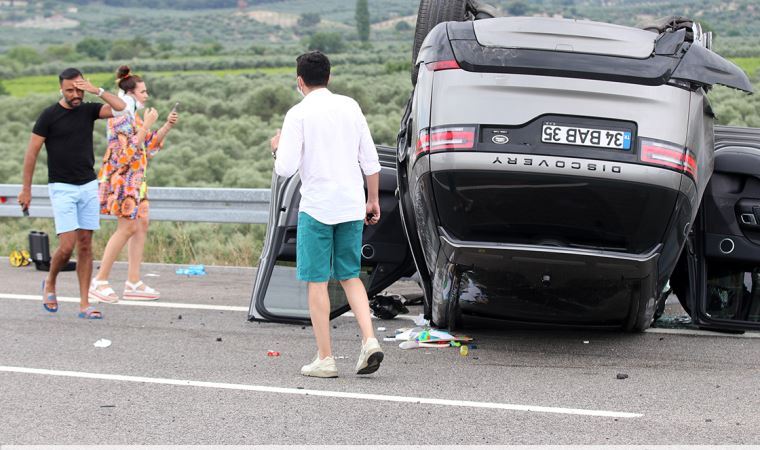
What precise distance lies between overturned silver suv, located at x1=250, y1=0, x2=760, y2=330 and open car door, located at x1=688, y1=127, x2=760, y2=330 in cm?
56

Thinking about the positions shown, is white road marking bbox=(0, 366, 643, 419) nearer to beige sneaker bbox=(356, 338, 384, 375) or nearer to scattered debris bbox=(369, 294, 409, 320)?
beige sneaker bbox=(356, 338, 384, 375)

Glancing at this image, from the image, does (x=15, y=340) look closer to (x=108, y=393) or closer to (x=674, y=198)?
(x=108, y=393)

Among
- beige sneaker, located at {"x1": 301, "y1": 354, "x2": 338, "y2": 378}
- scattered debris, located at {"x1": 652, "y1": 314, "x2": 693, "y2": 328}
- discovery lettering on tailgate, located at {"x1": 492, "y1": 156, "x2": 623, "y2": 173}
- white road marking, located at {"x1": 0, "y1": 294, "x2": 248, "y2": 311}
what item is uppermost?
discovery lettering on tailgate, located at {"x1": 492, "y1": 156, "x2": 623, "y2": 173}

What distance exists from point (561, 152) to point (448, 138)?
24.1 inches

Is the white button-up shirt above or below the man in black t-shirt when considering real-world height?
above

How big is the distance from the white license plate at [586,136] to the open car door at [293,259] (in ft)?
6.31

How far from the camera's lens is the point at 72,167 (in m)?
8.86

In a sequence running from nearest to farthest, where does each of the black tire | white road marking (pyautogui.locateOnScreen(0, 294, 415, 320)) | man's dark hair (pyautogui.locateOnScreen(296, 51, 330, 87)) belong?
man's dark hair (pyautogui.locateOnScreen(296, 51, 330, 87)) < the black tire < white road marking (pyautogui.locateOnScreen(0, 294, 415, 320))

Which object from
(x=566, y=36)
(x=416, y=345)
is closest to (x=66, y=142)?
(x=416, y=345)

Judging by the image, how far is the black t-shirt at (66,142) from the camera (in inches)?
348

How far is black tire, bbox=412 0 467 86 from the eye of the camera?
24.8ft

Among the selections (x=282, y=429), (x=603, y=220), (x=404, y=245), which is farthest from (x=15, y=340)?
(x=603, y=220)

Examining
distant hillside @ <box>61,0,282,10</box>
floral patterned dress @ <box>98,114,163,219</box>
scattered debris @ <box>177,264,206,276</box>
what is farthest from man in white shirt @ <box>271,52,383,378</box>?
distant hillside @ <box>61,0,282,10</box>

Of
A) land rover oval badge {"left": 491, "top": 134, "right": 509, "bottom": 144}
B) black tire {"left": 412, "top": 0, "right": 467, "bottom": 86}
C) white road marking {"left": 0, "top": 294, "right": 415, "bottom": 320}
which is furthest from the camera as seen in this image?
white road marking {"left": 0, "top": 294, "right": 415, "bottom": 320}
